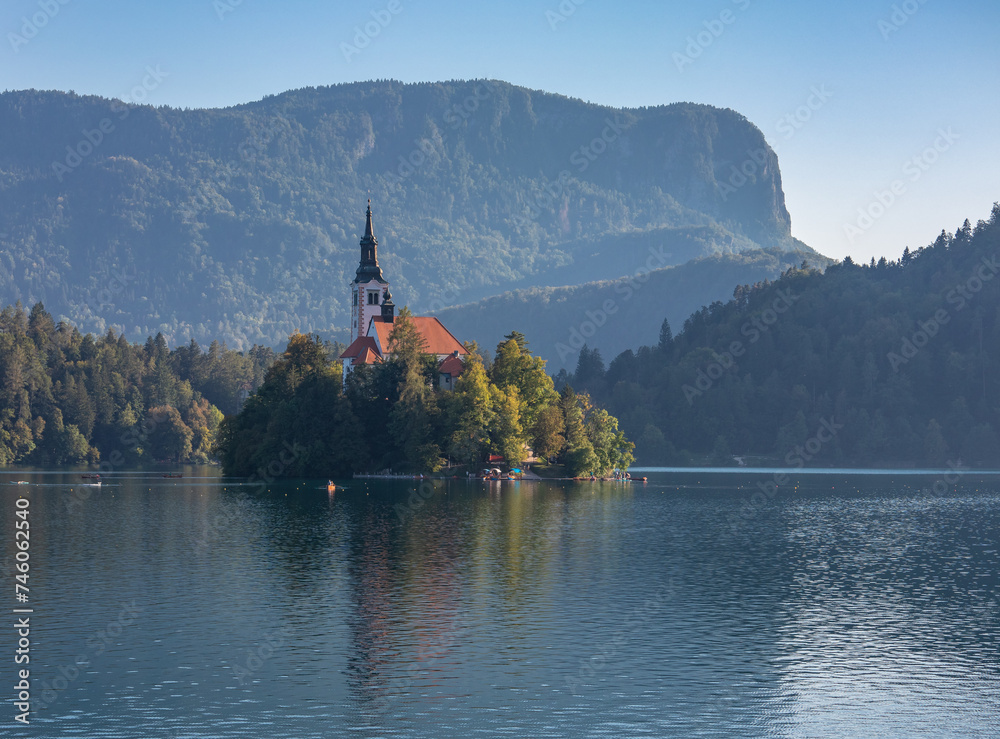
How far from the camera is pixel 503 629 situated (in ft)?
158

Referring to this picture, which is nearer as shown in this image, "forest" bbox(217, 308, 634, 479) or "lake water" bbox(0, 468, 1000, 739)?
"lake water" bbox(0, 468, 1000, 739)

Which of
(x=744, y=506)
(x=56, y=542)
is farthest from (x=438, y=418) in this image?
(x=56, y=542)

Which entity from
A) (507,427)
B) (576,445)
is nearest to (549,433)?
(576,445)

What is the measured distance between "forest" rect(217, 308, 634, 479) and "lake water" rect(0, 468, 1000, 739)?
69.4 m

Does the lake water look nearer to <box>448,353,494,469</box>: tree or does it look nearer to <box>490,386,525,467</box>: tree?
<box>448,353,494,469</box>: tree

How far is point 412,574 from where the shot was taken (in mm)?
64188

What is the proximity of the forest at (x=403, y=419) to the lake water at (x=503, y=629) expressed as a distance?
228ft

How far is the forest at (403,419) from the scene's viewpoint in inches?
6604

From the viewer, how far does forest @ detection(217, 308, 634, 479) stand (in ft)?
550

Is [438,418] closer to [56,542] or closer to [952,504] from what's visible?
[952,504]

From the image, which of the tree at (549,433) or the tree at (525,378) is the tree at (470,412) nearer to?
the tree at (525,378)

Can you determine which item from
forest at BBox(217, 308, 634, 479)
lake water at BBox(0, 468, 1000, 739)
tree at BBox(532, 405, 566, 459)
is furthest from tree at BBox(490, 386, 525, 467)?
lake water at BBox(0, 468, 1000, 739)

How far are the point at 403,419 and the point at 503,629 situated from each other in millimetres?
121234

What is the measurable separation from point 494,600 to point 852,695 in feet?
70.7
